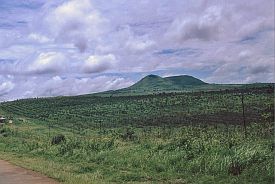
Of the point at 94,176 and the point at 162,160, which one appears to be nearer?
the point at 94,176

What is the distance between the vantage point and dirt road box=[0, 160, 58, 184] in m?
13.5

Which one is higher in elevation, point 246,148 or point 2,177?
point 246,148

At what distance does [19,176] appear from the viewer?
14844 millimetres

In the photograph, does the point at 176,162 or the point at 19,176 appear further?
the point at 19,176

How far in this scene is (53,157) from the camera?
65.5 ft

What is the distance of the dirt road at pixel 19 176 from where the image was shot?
44.3 ft

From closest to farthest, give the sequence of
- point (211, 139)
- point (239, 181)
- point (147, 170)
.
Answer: point (239, 181)
point (147, 170)
point (211, 139)

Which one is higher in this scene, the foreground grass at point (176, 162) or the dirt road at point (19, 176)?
the foreground grass at point (176, 162)

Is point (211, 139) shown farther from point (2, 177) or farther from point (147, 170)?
point (2, 177)

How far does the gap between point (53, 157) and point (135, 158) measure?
5.33m

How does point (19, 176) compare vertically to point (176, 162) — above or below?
below

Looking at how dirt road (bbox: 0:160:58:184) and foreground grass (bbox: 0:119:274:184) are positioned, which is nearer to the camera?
foreground grass (bbox: 0:119:274:184)

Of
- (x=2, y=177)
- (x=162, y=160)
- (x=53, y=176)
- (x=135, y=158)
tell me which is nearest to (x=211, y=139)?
(x=162, y=160)

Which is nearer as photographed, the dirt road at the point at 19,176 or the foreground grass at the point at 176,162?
the foreground grass at the point at 176,162
